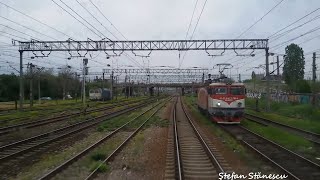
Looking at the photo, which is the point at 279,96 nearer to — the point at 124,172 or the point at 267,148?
the point at 267,148

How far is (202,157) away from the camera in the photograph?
47.0 ft

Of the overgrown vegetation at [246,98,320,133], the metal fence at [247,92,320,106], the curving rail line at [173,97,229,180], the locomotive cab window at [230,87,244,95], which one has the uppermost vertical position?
the locomotive cab window at [230,87,244,95]

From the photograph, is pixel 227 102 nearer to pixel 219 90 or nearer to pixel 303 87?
pixel 219 90

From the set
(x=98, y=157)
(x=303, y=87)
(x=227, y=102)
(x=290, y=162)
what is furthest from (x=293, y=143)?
(x=303, y=87)

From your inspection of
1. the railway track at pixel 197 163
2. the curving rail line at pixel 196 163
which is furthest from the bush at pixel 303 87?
the railway track at pixel 197 163

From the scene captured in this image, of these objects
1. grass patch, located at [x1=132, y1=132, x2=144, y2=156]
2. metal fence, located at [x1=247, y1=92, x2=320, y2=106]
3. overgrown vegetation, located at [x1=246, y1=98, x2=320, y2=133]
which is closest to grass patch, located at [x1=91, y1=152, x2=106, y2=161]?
grass patch, located at [x1=132, y1=132, x2=144, y2=156]

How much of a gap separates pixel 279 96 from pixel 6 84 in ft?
158

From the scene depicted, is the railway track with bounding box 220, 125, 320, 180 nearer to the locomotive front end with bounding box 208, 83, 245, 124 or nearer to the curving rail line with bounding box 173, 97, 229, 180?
the curving rail line with bounding box 173, 97, 229, 180

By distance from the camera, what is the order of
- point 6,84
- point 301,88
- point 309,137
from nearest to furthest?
point 309,137
point 301,88
point 6,84

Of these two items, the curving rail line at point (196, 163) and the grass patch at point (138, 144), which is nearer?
the curving rail line at point (196, 163)

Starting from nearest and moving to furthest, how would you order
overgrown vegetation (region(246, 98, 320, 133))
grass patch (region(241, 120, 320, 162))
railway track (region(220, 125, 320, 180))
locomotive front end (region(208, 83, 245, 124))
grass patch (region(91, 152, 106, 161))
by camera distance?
railway track (region(220, 125, 320, 180)), grass patch (region(91, 152, 106, 161)), grass patch (region(241, 120, 320, 162)), overgrown vegetation (region(246, 98, 320, 133)), locomotive front end (region(208, 83, 245, 124))

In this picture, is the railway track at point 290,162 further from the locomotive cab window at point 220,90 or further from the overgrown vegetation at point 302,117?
the locomotive cab window at point 220,90

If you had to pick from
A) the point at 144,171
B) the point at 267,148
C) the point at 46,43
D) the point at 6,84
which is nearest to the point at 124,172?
the point at 144,171

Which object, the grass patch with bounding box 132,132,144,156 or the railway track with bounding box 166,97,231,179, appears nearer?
the railway track with bounding box 166,97,231,179
